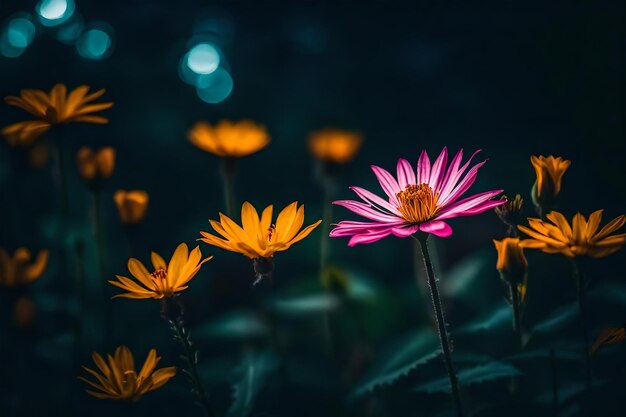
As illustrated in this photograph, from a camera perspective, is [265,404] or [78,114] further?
[265,404]

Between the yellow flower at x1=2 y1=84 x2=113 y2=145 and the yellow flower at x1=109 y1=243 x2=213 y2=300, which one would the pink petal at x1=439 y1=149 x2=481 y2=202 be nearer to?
the yellow flower at x1=109 y1=243 x2=213 y2=300

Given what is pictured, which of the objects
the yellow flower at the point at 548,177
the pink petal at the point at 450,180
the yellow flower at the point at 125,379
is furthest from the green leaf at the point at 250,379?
the yellow flower at the point at 548,177

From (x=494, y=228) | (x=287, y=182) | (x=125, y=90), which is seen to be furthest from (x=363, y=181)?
(x=125, y=90)

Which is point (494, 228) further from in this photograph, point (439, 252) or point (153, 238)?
point (153, 238)

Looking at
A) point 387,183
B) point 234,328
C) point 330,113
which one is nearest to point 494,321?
point 387,183

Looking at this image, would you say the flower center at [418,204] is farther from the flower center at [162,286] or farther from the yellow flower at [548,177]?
the flower center at [162,286]

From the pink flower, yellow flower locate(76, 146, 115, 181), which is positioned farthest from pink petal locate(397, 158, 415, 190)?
yellow flower locate(76, 146, 115, 181)

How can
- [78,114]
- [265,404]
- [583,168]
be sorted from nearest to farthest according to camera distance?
[78,114], [265,404], [583,168]

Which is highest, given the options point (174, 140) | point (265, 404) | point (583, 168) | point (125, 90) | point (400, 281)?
point (125, 90)
